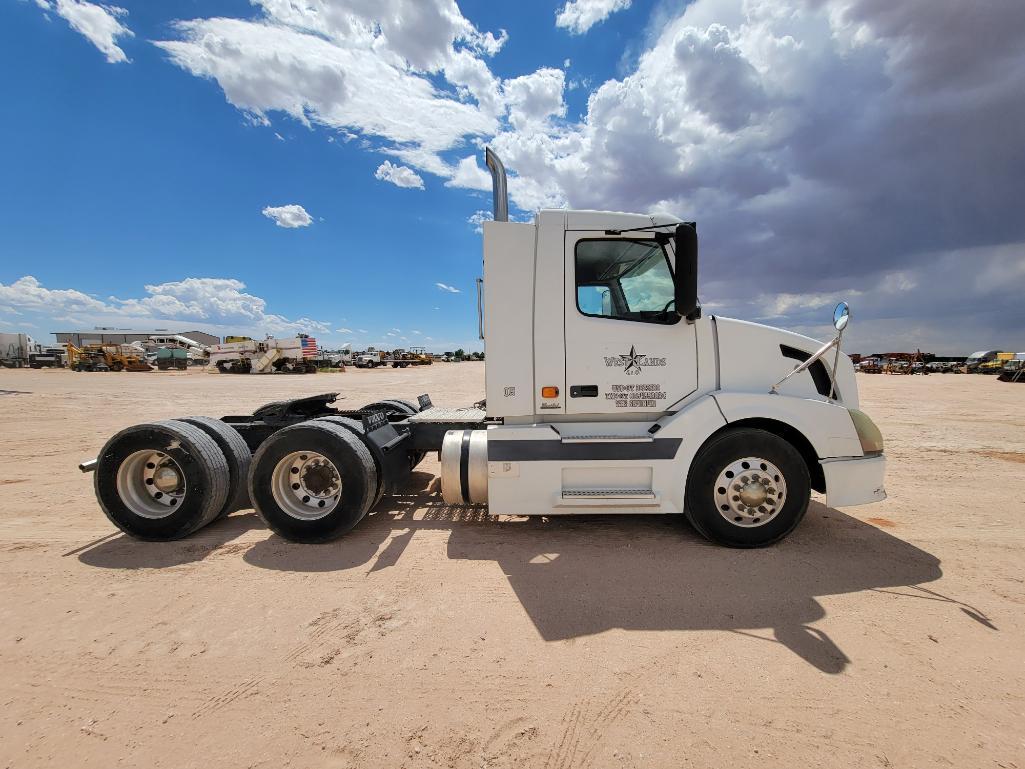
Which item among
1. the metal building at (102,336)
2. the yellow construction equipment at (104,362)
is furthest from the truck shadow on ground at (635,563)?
the metal building at (102,336)

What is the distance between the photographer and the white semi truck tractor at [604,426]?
13.0 feet

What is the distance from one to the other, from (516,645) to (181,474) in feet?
12.7

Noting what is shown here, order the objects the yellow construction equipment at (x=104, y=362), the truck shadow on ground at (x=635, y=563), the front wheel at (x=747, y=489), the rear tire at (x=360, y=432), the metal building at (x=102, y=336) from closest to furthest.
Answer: the truck shadow on ground at (x=635, y=563), the front wheel at (x=747, y=489), the rear tire at (x=360, y=432), the yellow construction equipment at (x=104, y=362), the metal building at (x=102, y=336)

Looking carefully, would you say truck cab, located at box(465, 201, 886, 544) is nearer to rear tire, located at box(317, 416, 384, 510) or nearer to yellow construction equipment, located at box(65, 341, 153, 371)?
rear tire, located at box(317, 416, 384, 510)

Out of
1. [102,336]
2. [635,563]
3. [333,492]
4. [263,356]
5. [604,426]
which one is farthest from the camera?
[102,336]

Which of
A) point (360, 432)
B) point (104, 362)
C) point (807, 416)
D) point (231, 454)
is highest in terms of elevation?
point (104, 362)

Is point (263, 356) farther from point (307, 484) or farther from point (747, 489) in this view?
point (747, 489)

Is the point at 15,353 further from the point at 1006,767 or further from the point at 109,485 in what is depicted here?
the point at 1006,767

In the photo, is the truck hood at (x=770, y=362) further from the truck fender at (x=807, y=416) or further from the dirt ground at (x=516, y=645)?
the dirt ground at (x=516, y=645)

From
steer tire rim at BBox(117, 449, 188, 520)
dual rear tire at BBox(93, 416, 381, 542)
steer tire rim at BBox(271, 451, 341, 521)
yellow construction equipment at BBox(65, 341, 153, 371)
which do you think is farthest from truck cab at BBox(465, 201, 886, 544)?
yellow construction equipment at BBox(65, 341, 153, 371)

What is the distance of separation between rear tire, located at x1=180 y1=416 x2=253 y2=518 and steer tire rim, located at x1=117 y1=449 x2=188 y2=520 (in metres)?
0.40

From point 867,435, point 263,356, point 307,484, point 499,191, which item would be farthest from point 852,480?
point 263,356

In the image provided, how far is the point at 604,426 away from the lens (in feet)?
13.8

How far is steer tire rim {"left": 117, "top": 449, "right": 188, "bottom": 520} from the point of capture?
436 cm
